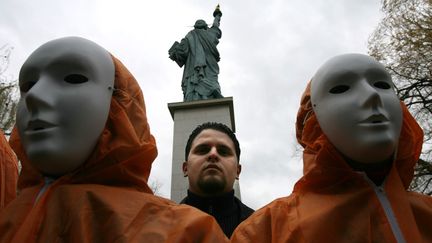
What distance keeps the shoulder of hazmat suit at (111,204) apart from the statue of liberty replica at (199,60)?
A: 6376mm

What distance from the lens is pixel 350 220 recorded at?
5.61 ft

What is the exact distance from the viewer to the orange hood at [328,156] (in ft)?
6.12

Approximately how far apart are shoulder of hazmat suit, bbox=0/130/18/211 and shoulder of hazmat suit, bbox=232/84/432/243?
142cm

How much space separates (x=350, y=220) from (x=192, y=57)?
778 cm

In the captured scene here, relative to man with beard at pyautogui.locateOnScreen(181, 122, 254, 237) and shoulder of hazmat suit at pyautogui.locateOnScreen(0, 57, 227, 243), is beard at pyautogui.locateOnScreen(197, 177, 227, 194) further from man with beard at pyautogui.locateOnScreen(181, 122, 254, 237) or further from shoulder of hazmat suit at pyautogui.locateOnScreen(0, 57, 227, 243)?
shoulder of hazmat suit at pyautogui.locateOnScreen(0, 57, 227, 243)

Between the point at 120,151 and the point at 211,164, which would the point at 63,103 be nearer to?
the point at 120,151

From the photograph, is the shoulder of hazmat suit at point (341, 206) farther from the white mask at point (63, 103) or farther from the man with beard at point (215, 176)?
the white mask at point (63, 103)

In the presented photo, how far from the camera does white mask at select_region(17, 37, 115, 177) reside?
1720 millimetres

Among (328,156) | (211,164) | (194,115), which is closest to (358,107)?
(328,156)

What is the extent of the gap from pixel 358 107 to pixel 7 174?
2073mm

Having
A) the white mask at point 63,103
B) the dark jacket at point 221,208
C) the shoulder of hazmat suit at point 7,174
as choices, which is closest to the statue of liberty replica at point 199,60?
A: the dark jacket at point 221,208

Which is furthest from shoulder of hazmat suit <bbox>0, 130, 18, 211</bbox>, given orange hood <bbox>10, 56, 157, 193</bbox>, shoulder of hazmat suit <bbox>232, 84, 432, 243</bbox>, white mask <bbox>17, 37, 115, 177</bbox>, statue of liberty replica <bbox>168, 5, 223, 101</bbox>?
statue of liberty replica <bbox>168, 5, 223, 101</bbox>

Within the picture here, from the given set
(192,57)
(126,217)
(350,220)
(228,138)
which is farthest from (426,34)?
(126,217)

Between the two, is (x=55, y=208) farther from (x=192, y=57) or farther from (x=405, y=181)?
(x=192, y=57)
